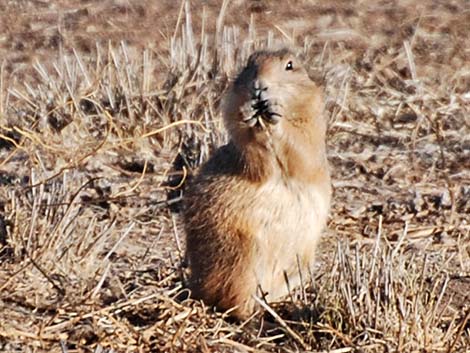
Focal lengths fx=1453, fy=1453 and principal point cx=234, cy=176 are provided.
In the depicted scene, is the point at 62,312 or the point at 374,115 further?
the point at 374,115

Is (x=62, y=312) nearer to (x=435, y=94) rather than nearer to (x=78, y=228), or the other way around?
(x=78, y=228)

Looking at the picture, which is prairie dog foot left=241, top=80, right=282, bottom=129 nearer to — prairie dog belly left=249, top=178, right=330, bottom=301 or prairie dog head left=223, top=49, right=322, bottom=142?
prairie dog head left=223, top=49, right=322, bottom=142

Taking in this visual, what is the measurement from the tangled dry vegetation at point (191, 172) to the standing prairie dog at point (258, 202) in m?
0.11

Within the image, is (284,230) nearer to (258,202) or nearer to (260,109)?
(258,202)

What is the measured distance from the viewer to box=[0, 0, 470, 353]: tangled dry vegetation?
17.4 ft

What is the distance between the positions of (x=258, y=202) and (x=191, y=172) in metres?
1.82

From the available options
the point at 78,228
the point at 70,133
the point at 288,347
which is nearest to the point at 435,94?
the point at 70,133

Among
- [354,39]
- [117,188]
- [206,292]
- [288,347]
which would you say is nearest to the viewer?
[288,347]

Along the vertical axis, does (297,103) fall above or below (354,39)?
above

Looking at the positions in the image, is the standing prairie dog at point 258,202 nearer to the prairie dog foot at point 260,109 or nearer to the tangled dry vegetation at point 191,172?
the prairie dog foot at point 260,109

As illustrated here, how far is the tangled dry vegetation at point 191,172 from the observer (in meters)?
5.31

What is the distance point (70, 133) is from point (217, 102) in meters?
0.85

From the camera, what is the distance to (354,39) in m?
10.5

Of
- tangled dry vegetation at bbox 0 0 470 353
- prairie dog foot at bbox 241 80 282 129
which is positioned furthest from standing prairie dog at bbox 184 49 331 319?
tangled dry vegetation at bbox 0 0 470 353
